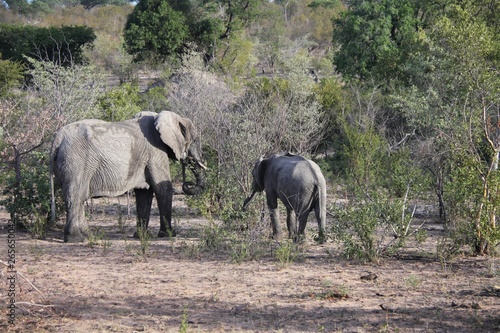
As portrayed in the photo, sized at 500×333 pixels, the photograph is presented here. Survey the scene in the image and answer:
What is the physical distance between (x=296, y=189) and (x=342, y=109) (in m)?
9.86

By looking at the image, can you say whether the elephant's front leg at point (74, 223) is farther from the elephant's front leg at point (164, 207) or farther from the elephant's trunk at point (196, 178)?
the elephant's trunk at point (196, 178)

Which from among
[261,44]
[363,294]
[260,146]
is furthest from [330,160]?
[261,44]

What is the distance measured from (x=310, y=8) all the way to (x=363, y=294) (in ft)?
213

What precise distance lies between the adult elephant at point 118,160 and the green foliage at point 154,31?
74.0 feet

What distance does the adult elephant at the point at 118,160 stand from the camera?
32.0 ft

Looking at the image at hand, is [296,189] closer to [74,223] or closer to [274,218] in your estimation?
[274,218]

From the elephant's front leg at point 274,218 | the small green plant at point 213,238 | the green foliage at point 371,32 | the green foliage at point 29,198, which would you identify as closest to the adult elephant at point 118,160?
the small green plant at point 213,238

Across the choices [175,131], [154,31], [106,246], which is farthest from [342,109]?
[154,31]

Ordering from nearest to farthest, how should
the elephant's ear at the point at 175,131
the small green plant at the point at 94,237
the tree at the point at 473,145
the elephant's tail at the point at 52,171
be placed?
the tree at the point at 473,145 < the small green plant at the point at 94,237 < the elephant's tail at the point at 52,171 < the elephant's ear at the point at 175,131

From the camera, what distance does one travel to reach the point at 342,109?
18.8 m

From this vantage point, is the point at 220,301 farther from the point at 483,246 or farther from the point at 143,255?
the point at 483,246

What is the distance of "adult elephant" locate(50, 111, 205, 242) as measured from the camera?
9.76 metres

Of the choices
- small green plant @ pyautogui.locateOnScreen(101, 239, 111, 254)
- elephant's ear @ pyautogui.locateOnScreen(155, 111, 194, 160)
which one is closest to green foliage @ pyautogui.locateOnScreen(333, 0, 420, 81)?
elephant's ear @ pyautogui.locateOnScreen(155, 111, 194, 160)

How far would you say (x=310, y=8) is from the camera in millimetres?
69688
